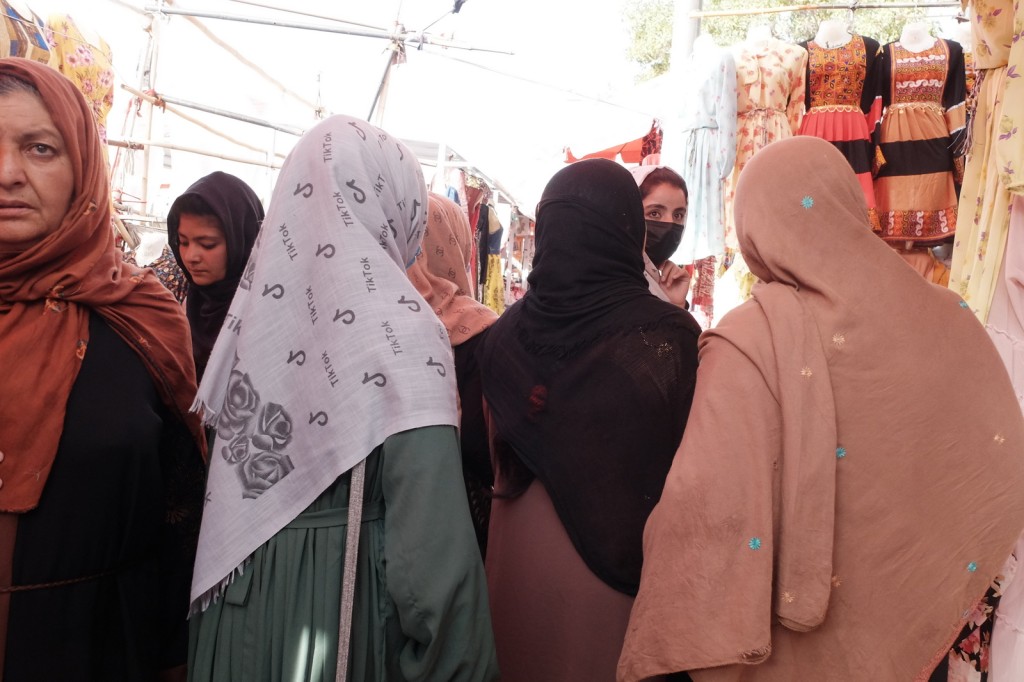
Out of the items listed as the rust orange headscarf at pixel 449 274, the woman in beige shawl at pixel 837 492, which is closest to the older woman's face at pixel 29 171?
the rust orange headscarf at pixel 449 274

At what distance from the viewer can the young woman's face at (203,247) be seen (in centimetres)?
256

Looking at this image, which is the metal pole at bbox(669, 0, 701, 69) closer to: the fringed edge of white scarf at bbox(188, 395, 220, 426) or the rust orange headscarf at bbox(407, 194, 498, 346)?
the rust orange headscarf at bbox(407, 194, 498, 346)

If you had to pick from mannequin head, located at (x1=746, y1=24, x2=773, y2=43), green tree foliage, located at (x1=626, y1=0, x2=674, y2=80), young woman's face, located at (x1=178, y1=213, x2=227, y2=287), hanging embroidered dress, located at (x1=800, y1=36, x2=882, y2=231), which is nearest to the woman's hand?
hanging embroidered dress, located at (x1=800, y1=36, x2=882, y2=231)

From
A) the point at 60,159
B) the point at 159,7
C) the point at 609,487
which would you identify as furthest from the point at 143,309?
the point at 159,7

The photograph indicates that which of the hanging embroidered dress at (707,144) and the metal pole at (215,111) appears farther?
the metal pole at (215,111)

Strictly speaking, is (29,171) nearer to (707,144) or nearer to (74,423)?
(74,423)

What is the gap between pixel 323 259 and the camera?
1.48 metres

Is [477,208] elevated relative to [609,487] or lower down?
elevated

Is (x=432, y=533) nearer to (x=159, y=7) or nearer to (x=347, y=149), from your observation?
(x=347, y=149)

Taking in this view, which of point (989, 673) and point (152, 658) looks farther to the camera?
point (989, 673)

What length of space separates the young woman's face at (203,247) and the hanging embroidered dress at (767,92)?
222 centimetres

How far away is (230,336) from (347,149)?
1.50 ft

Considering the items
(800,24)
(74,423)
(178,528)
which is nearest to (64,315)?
(74,423)

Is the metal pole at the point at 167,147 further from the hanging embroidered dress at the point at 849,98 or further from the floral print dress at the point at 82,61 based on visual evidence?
the hanging embroidered dress at the point at 849,98
